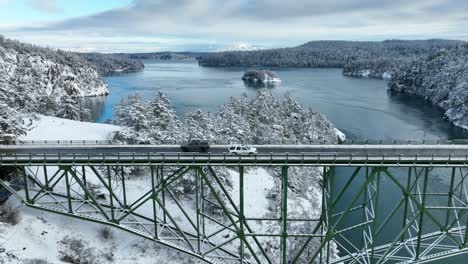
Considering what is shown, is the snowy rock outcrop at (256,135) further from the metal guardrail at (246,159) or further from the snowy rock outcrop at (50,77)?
the snowy rock outcrop at (50,77)

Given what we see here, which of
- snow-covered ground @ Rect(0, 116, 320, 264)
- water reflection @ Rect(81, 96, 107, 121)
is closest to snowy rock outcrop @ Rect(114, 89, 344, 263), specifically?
snow-covered ground @ Rect(0, 116, 320, 264)

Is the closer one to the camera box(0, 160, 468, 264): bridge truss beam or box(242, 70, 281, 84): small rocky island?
box(0, 160, 468, 264): bridge truss beam

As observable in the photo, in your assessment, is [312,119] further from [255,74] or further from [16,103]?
[255,74]

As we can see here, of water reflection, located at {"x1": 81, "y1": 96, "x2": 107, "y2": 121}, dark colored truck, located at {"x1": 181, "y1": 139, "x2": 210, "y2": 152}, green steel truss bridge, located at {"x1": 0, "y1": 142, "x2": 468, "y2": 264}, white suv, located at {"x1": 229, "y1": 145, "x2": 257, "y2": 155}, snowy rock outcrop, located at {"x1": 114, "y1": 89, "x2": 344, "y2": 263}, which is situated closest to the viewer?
green steel truss bridge, located at {"x1": 0, "y1": 142, "x2": 468, "y2": 264}

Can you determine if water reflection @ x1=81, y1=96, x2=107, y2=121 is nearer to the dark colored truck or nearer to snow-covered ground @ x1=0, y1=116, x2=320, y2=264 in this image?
snow-covered ground @ x1=0, y1=116, x2=320, y2=264

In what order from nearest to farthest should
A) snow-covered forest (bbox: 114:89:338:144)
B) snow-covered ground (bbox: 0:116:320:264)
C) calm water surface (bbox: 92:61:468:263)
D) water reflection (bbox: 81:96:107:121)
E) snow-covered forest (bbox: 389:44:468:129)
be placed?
snow-covered ground (bbox: 0:116:320:264) → snow-covered forest (bbox: 114:89:338:144) → calm water surface (bbox: 92:61:468:263) → snow-covered forest (bbox: 389:44:468:129) → water reflection (bbox: 81:96:107:121)
